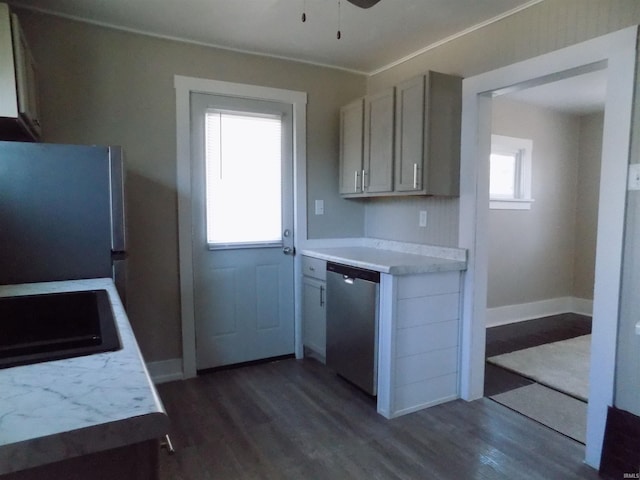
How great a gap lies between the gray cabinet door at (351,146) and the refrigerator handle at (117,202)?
1762 millimetres

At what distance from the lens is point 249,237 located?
127 inches

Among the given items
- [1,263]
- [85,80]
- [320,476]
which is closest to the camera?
[1,263]

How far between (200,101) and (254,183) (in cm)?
71

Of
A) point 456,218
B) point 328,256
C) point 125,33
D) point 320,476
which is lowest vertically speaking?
point 320,476

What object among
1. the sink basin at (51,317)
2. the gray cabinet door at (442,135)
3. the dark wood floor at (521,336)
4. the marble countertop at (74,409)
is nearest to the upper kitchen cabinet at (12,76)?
the sink basin at (51,317)

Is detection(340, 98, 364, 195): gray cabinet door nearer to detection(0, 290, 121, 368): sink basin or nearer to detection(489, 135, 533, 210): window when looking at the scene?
Answer: detection(489, 135, 533, 210): window

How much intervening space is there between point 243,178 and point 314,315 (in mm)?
1219

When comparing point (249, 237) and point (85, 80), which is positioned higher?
point (85, 80)

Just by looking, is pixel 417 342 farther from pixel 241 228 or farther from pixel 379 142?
pixel 241 228

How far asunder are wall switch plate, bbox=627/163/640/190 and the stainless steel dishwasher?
1.32m

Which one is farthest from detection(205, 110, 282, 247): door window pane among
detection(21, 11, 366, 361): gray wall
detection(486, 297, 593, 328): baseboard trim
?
detection(486, 297, 593, 328): baseboard trim

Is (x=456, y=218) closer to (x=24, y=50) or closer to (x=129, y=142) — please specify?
(x=129, y=142)

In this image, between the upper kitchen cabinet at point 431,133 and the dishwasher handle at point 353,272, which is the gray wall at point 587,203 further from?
the dishwasher handle at point 353,272

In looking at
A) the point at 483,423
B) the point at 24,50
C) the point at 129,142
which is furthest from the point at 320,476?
the point at 24,50
